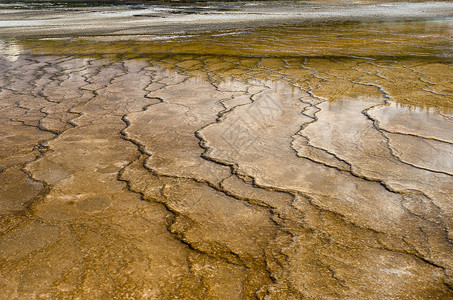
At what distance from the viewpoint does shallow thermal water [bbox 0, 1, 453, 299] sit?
3.99ft

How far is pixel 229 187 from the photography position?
1.76 meters

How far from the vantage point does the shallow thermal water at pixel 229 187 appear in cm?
122

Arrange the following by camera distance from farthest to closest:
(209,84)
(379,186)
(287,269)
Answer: (209,84) → (379,186) → (287,269)

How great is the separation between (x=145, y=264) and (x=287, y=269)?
0.41 metres

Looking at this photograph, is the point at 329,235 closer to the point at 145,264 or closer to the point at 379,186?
the point at 379,186

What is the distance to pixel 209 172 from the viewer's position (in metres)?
1.91

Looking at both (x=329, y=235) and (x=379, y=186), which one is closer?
(x=329, y=235)

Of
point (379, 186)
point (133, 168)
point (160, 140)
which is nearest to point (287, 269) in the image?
point (379, 186)

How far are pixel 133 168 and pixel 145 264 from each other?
0.75 metres

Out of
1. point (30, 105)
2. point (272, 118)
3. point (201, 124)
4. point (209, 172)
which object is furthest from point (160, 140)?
point (30, 105)

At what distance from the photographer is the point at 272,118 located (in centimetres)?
267

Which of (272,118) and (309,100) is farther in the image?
(309,100)

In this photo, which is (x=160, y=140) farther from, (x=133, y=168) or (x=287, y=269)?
(x=287, y=269)

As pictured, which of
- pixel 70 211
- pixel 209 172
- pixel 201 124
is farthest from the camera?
pixel 201 124
